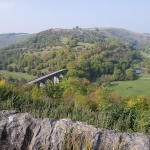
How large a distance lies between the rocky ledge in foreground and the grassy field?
60.0m

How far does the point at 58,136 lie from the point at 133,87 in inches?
2773

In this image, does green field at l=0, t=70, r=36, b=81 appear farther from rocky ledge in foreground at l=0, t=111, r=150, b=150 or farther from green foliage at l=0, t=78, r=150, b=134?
rocky ledge in foreground at l=0, t=111, r=150, b=150

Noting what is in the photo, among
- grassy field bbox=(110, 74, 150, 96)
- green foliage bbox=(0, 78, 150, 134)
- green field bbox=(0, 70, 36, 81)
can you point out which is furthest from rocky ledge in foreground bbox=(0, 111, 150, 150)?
green field bbox=(0, 70, 36, 81)

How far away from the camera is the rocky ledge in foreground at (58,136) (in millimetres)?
7488

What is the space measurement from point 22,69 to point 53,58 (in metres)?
17.3

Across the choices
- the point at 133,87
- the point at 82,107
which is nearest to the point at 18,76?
the point at 133,87

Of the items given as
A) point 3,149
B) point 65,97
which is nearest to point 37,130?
point 3,149

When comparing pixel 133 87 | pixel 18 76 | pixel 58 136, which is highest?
pixel 58 136

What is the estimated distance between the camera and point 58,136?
310 inches

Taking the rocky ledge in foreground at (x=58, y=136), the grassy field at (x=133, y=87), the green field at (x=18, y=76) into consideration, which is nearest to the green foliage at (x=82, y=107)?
the rocky ledge in foreground at (x=58, y=136)

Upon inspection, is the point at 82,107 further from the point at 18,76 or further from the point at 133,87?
the point at 18,76

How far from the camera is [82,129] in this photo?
8.03 m

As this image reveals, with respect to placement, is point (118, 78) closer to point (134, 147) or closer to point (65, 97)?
point (65, 97)

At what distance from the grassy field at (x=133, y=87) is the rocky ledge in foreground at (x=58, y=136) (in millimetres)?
59960
